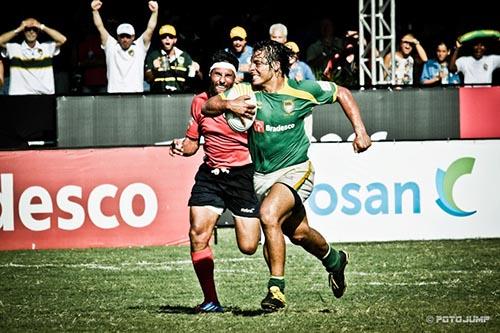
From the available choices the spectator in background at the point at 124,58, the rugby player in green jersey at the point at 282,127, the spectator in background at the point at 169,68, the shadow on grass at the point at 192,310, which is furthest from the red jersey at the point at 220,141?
the spectator in background at the point at 124,58

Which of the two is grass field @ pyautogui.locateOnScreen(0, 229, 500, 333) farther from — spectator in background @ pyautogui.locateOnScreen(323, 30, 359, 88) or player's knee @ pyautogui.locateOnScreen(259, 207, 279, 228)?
spectator in background @ pyautogui.locateOnScreen(323, 30, 359, 88)

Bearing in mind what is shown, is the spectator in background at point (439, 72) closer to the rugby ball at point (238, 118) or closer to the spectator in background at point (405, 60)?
the spectator in background at point (405, 60)

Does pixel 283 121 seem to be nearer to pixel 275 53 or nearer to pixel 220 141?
pixel 275 53

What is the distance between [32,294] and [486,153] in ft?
23.5

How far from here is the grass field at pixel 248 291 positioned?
30.9 feet

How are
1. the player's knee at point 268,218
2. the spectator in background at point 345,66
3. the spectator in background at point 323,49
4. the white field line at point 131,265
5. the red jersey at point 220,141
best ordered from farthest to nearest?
the spectator in background at point 323,49
the spectator in background at point 345,66
the white field line at point 131,265
the red jersey at point 220,141
the player's knee at point 268,218

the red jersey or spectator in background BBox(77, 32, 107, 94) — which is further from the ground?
spectator in background BBox(77, 32, 107, 94)

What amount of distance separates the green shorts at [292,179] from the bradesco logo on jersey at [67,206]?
601cm

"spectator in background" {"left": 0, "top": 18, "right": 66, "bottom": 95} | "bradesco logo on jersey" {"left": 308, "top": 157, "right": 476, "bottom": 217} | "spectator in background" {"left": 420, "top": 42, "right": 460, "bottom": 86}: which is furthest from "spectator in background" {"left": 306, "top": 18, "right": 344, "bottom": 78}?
"spectator in background" {"left": 0, "top": 18, "right": 66, "bottom": 95}

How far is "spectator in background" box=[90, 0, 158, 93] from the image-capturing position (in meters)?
17.8

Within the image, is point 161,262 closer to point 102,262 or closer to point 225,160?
point 102,262

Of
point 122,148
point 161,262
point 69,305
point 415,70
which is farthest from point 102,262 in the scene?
point 415,70

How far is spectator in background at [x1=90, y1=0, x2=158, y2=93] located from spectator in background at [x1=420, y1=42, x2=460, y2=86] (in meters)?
4.74

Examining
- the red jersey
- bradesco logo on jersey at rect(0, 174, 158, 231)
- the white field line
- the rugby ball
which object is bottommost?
the white field line
